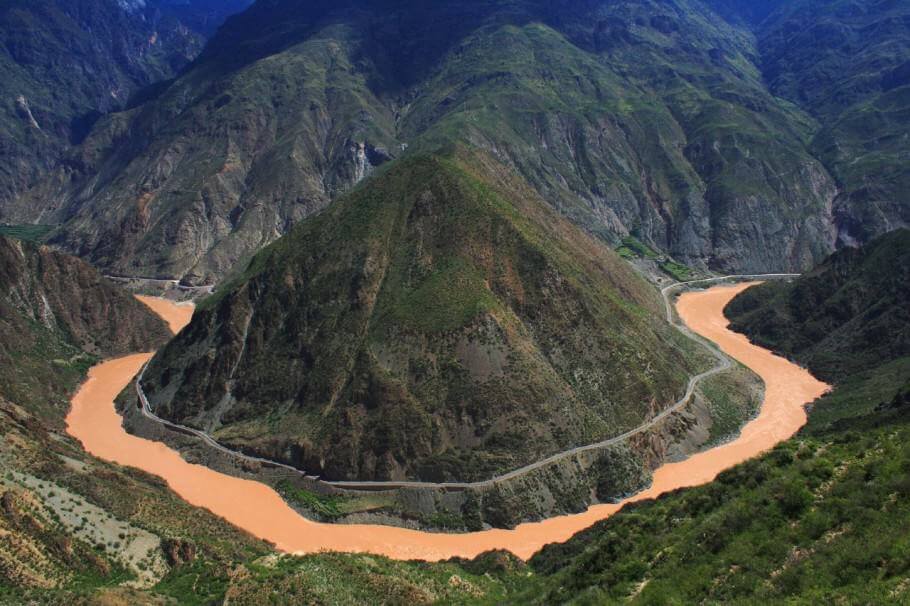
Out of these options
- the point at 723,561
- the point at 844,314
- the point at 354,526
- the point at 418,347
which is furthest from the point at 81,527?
the point at 844,314

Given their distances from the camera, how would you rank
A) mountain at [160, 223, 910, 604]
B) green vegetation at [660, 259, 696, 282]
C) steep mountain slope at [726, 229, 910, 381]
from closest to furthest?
mountain at [160, 223, 910, 604] → steep mountain slope at [726, 229, 910, 381] → green vegetation at [660, 259, 696, 282]

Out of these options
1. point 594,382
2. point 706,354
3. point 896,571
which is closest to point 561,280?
point 594,382

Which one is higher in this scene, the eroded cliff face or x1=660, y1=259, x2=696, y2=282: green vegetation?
x1=660, y1=259, x2=696, y2=282: green vegetation

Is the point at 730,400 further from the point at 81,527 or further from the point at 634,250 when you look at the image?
the point at 634,250

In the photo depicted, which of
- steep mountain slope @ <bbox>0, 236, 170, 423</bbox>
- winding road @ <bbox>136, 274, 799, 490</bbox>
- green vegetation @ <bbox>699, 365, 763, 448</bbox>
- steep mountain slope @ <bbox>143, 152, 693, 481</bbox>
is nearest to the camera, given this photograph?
winding road @ <bbox>136, 274, 799, 490</bbox>

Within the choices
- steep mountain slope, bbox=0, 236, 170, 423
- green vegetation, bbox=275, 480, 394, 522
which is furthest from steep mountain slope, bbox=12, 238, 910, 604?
steep mountain slope, bbox=0, 236, 170, 423

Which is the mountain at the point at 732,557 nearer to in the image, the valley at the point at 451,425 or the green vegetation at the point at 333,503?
the valley at the point at 451,425

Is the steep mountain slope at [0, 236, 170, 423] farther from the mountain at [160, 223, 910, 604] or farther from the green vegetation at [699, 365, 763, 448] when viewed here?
the green vegetation at [699, 365, 763, 448]
